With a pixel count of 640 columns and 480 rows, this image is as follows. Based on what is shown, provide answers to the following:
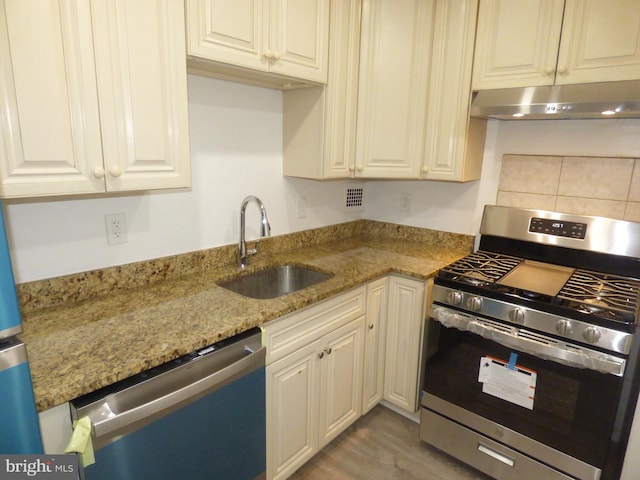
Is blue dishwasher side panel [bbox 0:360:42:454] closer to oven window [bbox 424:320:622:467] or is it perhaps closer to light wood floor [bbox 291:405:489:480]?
light wood floor [bbox 291:405:489:480]

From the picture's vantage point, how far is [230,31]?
4.81 ft

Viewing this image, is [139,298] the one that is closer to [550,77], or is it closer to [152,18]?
[152,18]

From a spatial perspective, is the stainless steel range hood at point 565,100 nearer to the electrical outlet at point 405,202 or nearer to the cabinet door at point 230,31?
the electrical outlet at point 405,202

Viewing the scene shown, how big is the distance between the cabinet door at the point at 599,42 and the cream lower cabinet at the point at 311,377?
4.34ft

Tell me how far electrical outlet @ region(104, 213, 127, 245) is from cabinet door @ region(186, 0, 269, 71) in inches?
27.2

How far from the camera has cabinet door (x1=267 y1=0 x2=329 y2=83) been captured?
163cm

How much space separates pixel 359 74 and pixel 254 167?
0.74m

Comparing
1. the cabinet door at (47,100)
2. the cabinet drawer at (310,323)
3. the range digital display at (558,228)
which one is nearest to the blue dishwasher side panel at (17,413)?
the cabinet door at (47,100)

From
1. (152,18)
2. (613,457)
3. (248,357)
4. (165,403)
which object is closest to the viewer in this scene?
(165,403)

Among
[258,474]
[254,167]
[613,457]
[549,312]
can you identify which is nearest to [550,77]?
[549,312]

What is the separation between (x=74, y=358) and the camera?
107cm

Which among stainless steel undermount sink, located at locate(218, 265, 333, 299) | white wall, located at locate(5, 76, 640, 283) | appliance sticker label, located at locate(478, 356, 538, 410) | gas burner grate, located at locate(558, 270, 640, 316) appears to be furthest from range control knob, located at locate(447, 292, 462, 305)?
white wall, located at locate(5, 76, 640, 283)

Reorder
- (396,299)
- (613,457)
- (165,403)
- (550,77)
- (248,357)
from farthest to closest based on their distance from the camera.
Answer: (396,299), (550,77), (613,457), (248,357), (165,403)

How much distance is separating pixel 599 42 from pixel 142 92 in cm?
175
